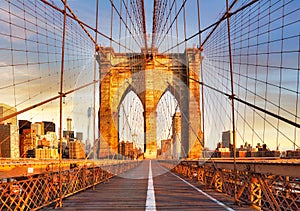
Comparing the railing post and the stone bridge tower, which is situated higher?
the stone bridge tower

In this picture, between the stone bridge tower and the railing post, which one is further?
the stone bridge tower

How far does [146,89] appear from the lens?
172 feet

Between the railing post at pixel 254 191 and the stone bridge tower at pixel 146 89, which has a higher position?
the stone bridge tower at pixel 146 89

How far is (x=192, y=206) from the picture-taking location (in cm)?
800

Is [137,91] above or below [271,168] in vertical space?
above

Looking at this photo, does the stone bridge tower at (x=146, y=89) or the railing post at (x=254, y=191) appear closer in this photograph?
the railing post at (x=254, y=191)

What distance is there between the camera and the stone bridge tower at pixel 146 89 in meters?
44.9

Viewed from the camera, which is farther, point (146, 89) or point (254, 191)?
point (146, 89)

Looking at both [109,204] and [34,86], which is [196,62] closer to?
[34,86]

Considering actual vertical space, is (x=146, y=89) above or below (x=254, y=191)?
above

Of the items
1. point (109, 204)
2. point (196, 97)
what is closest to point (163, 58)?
point (196, 97)

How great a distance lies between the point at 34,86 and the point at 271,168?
1050cm

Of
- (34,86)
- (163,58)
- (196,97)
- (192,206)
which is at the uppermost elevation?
(163,58)

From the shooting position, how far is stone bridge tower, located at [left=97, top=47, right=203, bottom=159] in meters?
44.9
